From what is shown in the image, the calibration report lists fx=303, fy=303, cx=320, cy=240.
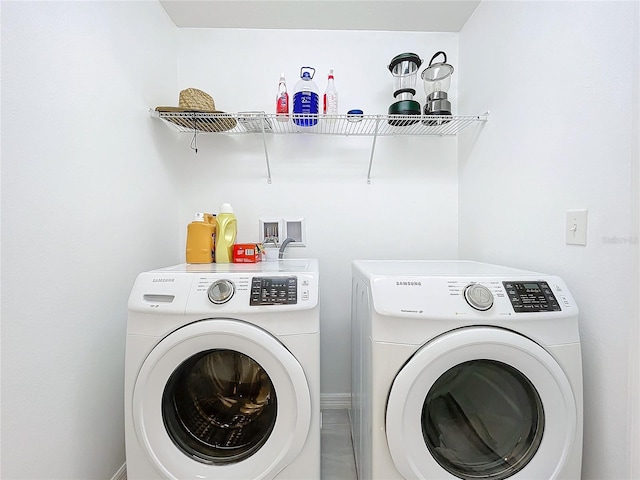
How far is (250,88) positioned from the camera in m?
1.82

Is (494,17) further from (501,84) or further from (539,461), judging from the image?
(539,461)

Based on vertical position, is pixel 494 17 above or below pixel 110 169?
above

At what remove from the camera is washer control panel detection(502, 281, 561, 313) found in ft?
3.00

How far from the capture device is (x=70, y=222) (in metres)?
1.03

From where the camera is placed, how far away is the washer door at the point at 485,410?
890 millimetres

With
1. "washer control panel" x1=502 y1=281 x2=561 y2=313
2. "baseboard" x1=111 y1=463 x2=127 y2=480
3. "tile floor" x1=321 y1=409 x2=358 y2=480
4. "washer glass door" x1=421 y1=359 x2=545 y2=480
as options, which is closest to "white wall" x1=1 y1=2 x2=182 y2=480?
"baseboard" x1=111 y1=463 x2=127 y2=480

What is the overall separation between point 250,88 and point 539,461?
2113 millimetres

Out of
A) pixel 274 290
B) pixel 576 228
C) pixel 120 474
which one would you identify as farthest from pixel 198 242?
pixel 576 228

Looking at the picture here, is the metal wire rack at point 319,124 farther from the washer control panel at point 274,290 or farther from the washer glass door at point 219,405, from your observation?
the washer glass door at point 219,405

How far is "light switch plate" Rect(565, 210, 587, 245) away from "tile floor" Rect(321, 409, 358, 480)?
50.9 inches

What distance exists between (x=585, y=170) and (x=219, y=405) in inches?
59.6

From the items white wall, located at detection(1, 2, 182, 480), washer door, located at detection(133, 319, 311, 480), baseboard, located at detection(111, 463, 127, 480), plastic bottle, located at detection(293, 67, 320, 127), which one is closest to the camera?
white wall, located at detection(1, 2, 182, 480)

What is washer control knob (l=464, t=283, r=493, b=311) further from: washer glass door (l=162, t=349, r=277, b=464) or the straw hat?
the straw hat

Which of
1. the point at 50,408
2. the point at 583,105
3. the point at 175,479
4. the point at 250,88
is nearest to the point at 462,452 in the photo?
the point at 175,479
